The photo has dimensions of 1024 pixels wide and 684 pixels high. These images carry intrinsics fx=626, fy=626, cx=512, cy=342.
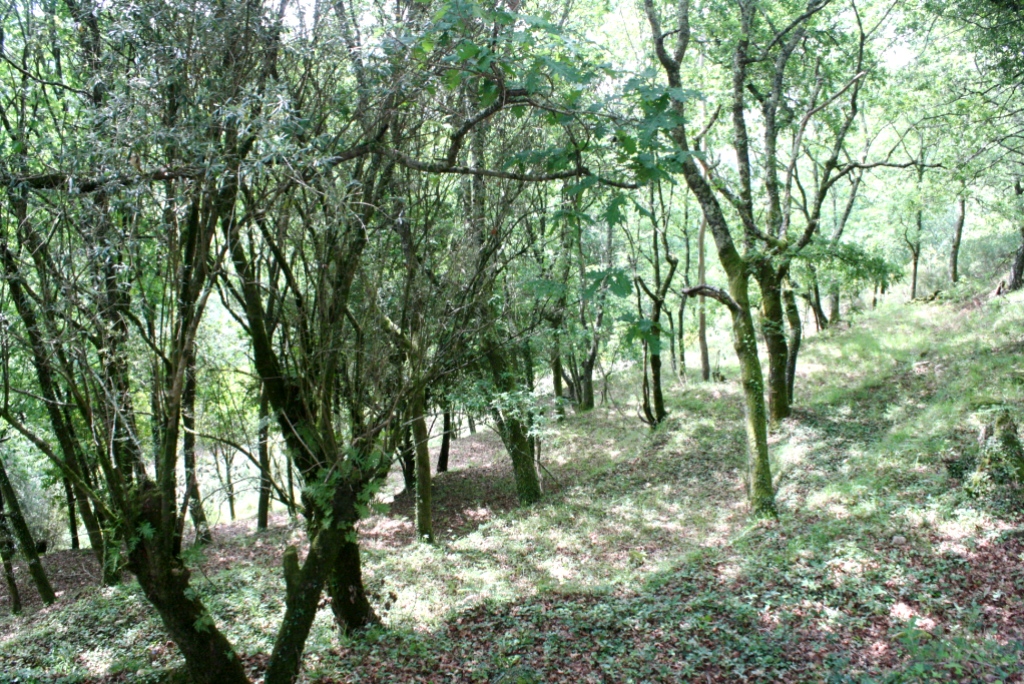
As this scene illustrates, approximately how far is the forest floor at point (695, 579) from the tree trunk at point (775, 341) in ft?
1.72

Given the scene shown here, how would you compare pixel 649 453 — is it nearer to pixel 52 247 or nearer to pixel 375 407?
pixel 375 407

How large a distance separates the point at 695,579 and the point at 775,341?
286 inches

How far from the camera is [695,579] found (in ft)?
26.6

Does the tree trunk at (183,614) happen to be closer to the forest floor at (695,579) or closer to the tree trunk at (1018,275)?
the forest floor at (695,579)

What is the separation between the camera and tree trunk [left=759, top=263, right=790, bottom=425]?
42.9ft

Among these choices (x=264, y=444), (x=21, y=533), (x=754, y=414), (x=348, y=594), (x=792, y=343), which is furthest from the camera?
(x=792, y=343)

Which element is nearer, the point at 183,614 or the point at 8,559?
the point at 183,614

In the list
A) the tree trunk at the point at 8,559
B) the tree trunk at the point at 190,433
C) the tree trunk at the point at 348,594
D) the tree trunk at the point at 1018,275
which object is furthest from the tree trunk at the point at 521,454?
the tree trunk at the point at 1018,275

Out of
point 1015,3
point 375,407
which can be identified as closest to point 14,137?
point 375,407

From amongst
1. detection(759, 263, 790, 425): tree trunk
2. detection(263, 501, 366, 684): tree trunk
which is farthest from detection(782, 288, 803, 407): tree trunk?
detection(263, 501, 366, 684): tree trunk

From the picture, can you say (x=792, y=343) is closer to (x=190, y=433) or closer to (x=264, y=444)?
(x=264, y=444)

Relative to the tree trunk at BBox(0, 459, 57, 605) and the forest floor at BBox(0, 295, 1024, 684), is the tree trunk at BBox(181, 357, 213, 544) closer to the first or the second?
the forest floor at BBox(0, 295, 1024, 684)

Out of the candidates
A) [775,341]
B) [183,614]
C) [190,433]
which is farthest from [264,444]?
[775,341]

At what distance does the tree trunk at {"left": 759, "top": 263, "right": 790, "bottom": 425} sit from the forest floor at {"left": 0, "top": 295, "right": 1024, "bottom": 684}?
0.52 meters
